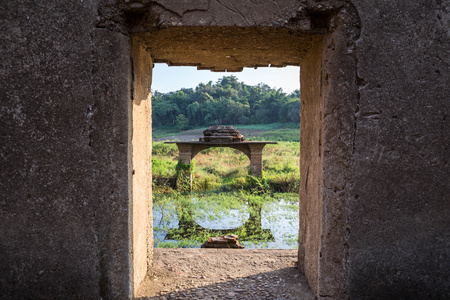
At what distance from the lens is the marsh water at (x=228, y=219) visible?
19.6 feet

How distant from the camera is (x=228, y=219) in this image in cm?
779

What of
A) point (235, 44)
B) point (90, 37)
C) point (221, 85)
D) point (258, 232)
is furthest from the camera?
point (221, 85)

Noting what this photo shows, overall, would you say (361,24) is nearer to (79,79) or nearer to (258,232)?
(79,79)

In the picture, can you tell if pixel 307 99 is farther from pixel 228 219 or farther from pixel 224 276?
pixel 228 219

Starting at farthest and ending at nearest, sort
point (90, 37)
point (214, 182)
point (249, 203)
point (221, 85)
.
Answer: point (221, 85) < point (214, 182) < point (249, 203) < point (90, 37)

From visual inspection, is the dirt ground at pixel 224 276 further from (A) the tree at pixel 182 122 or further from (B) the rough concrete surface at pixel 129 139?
(A) the tree at pixel 182 122

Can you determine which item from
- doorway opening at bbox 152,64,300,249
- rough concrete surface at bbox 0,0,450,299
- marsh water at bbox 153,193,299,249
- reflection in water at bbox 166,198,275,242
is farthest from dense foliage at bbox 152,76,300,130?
rough concrete surface at bbox 0,0,450,299

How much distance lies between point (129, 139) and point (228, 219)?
6335 millimetres

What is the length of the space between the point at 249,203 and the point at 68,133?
8.00 m

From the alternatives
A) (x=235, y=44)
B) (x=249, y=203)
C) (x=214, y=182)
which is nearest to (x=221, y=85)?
(x=214, y=182)

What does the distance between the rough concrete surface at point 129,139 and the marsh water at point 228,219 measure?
148 inches

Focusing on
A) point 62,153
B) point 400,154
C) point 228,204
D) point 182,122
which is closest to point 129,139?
point 62,153

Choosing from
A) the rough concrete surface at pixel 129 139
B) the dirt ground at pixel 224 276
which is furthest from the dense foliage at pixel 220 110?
the rough concrete surface at pixel 129 139

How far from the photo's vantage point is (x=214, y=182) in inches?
513
